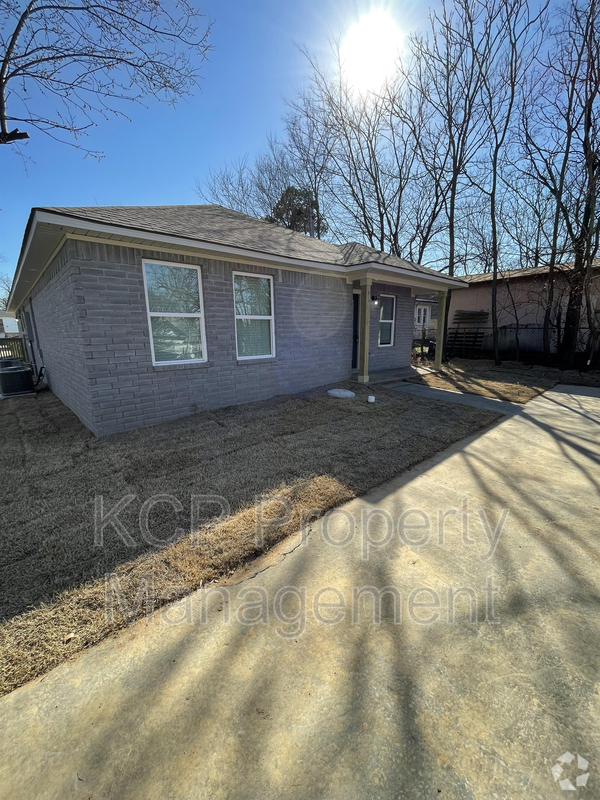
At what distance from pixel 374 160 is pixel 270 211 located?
19.3ft

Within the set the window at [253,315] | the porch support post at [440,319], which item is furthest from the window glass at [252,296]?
the porch support post at [440,319]

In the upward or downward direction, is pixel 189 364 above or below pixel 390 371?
above

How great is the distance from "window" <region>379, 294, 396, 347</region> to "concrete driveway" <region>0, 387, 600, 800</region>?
7.81 meters

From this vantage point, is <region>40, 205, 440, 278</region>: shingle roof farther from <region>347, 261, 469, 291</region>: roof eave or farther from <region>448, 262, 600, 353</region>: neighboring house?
<region>448, 262, 600, 353</region>: neighboring house

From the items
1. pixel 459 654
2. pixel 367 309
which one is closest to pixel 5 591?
pixel 459 654

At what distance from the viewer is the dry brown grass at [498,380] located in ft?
25.4

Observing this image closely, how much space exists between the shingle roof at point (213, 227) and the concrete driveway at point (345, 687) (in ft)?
15.0

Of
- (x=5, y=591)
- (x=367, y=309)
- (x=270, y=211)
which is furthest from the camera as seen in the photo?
(x=270, y=211)

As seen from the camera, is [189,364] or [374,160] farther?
[374,160]

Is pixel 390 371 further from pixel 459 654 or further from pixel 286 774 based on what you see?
pixel 286 774

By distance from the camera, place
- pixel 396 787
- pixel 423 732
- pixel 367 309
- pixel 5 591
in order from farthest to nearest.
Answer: pixel 367 309 → pixel 5 591 → pixel 423 732 → pixel 396 787

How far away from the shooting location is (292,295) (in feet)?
22.3

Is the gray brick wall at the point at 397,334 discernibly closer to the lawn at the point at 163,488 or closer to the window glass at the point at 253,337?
the lawn at the point at 163,488

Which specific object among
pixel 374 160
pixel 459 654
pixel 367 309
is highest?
pixel 374 160
